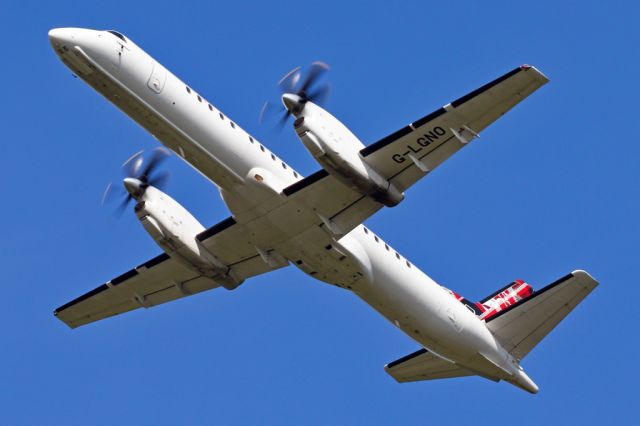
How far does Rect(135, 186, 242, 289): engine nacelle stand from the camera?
29.7 metres

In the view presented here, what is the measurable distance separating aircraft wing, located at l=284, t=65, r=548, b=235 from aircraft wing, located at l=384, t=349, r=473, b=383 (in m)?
6.87

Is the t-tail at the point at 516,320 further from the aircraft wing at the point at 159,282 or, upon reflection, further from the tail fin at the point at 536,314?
the aircraft wing at the point at 159,282

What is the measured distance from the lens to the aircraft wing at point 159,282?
30.5 meters

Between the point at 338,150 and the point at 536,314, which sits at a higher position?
the point at 338,150

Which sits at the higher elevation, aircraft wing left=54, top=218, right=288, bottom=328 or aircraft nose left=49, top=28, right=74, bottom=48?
aircraft nose left=49, top=28, right=74, bottom=48

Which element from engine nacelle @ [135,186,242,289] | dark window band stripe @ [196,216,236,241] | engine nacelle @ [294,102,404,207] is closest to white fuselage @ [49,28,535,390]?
dark window band stripe @ [196,216,236,241]

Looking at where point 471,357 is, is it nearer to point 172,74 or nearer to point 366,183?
point 366,183

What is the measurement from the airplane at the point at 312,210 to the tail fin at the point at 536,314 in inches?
1.4

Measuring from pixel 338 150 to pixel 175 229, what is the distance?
19.4ft

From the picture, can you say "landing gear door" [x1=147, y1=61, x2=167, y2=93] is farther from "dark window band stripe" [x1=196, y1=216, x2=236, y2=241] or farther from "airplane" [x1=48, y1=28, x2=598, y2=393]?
"dark window band stripe" [x1=196, y1=216, x2=236, y2=241]

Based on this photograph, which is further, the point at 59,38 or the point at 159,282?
the point at 159,282

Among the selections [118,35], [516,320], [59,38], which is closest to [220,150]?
[118,35]

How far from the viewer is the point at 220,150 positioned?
27547 millimetres

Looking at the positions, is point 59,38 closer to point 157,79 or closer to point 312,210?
point 157,79
